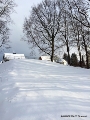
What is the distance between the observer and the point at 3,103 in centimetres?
766

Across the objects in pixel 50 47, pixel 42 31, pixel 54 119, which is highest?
pixel 42 31

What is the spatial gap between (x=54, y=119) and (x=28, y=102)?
174cm

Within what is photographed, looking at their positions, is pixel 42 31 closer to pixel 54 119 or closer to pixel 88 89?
pixel 88 89

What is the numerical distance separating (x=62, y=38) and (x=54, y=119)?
91.1ft

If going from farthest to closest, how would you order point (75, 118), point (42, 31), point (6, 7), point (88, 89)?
point (42, 31) < point (6, 7) < point (88, 89) < point (75, 118)

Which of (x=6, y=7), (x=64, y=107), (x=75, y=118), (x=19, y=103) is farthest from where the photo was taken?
(x=6, y=7)

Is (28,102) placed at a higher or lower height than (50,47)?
lower

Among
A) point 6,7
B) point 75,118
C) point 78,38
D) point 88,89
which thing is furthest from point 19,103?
point 78,38

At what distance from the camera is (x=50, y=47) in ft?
109

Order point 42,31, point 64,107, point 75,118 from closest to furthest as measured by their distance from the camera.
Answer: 1. point 75,118
2. point 64,107
3. point 42,31

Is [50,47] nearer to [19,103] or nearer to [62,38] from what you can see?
[62,38]

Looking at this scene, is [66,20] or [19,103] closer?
[19,103]

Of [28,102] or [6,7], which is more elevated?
[6,7]

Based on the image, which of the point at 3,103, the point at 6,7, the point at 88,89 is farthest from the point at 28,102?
the point at 6,7
